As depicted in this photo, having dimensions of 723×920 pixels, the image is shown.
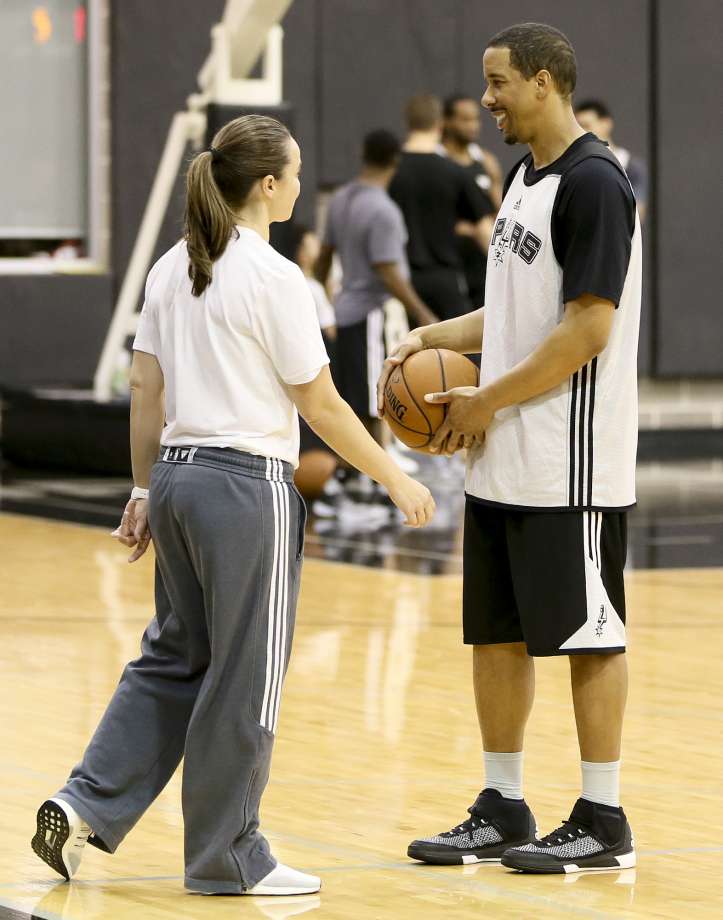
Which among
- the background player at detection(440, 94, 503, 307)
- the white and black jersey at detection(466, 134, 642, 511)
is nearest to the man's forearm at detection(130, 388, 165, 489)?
the white and black jersey at detection(466, 134, 642, 511)

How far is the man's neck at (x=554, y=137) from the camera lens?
12.8 feet

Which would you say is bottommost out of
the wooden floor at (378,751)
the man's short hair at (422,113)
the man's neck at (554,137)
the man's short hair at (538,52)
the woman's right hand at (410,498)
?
the wooden floor at (378,751)

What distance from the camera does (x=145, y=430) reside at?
12.6 ft

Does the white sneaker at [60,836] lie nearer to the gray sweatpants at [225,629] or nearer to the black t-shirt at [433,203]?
the gray sweatpants at [225,629]

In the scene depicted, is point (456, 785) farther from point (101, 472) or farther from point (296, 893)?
point (101, 472)

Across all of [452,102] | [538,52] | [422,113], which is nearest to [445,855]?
[538,52]

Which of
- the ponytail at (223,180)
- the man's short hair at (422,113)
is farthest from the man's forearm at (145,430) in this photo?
the man's short hair at (422,113)

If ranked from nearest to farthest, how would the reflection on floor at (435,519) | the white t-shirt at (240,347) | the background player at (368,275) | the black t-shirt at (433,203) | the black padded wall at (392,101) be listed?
1. the white t-shirt at (240,347)
2. the reflection on floor at (435,519)
3. the background player at (368,275)
4. the black t-shirt at (433,203)
5. the black padded wall at (392,101)

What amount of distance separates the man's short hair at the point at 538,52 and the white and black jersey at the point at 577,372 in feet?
0.46

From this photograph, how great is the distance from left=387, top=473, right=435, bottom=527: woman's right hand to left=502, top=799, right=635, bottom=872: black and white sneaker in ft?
2.33

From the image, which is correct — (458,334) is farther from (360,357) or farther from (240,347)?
(360,357)

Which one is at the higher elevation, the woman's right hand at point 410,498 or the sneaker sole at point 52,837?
the woman's right hand at point 410,498

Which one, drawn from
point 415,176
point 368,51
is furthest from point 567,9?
point 415,176

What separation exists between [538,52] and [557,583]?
1.06 metres
